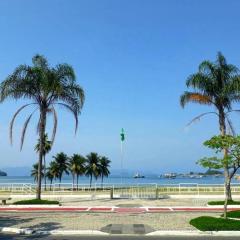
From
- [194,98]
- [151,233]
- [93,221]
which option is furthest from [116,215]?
[194,98]

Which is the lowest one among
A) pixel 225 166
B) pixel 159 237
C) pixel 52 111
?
pixel 159 237

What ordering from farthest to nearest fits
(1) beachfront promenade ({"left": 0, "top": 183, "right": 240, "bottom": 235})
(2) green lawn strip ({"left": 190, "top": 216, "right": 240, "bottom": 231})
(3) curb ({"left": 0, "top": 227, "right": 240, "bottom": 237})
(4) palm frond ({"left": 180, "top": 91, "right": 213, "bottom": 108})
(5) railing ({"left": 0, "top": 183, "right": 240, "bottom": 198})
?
(5) railing ({"left": 0, "top": 183, "right": 240, "bottom": 198}) → (4) palm frond ({"left": 180, "top": 91, "right": 213, "bottom": 108}) → (1) beachfront promenade ({"left": 0, "top": 183, "right": 240, "bottom": 235}) → (2) green lawn strip ({"left": 190, "top": 216, "right": 240, "bottom": 231}) → (3) curb ({"left": 0, "top": 227, "right": 240, "bottom": 237})

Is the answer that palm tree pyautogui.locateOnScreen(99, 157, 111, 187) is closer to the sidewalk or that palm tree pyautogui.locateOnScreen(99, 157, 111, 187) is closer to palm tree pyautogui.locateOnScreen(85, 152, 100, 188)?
palm tree pyautogui.locateOnScreen(85, 152, 100, 188)

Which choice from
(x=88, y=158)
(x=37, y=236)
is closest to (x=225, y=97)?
(x=37, y=236)

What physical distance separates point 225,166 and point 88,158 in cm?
6744

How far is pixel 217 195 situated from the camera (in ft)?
119

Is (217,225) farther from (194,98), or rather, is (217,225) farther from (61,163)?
(61,163)

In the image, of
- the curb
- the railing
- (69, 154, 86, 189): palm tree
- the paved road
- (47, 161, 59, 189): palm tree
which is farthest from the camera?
(47, 161, 59, 189): palm tree

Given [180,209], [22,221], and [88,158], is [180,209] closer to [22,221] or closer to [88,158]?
[22,221]

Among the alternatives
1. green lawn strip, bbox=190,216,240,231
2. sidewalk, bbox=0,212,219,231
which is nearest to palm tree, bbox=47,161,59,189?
sidewalk, bbox=0,212,219,231

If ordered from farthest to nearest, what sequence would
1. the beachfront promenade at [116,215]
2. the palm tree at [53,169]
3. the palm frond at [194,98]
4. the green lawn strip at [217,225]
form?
the palm tree at [53,169] < the palm frond at [194,98] < the beachfront promenade at [116,215] < the green lawn strip at [217,225]

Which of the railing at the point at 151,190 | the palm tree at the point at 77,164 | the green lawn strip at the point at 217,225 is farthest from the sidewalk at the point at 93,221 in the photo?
the palm tree at the point at 77,164

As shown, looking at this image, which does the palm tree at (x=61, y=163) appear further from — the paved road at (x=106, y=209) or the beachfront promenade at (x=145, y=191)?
the paved road at (x=106, y=209)

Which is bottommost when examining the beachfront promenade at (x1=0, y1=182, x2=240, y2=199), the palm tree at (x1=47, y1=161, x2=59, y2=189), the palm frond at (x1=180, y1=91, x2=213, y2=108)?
the beachfront promenade at (x1=0, y1=182, x2=240, y2=199)
